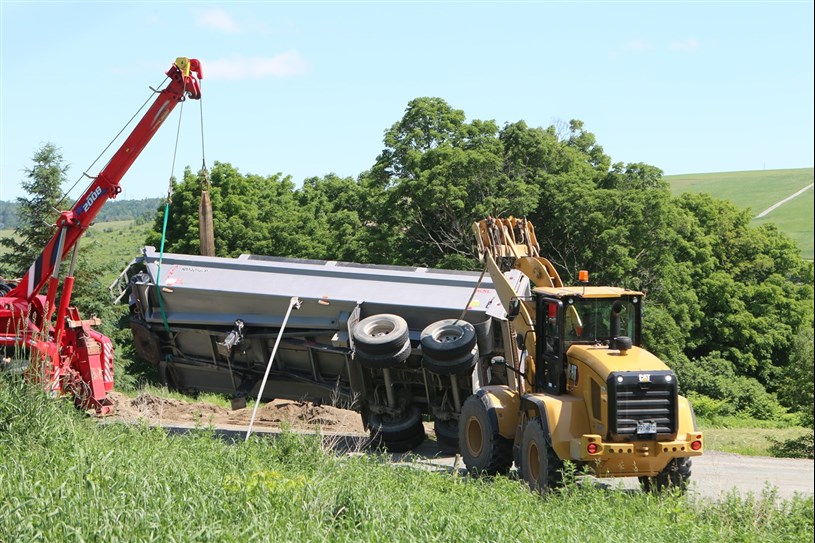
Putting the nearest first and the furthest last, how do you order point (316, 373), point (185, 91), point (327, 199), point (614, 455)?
point (614, 455), point (185, 91), point (316, 373), point (327, 199)

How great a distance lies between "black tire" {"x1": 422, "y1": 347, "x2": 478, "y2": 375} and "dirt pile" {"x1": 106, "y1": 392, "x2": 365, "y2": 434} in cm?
269

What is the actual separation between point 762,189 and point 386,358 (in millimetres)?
65342

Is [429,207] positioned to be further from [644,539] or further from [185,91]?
[644,539]

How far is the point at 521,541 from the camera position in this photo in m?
7.08

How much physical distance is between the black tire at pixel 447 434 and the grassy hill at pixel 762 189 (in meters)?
34.1

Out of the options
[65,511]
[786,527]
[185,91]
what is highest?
[185,91]

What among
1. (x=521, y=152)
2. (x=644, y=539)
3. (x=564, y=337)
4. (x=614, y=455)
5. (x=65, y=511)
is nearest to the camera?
(x=65, y=511)

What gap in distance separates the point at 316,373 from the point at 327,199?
106ft

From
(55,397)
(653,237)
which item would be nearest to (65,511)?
(55,397)

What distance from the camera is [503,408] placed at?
12086mm

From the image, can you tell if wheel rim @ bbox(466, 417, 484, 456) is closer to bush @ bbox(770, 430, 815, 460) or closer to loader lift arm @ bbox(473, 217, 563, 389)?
loader lift arm @ bbox(473, 217, 563, 389)

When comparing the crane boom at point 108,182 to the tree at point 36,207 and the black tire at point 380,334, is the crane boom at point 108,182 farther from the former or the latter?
the tree at point 36,207

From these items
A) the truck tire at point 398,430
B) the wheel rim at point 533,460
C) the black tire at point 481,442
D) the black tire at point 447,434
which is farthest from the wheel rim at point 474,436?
the truck tire at point 398,430

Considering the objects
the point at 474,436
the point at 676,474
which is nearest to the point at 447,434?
the point at 474,436
